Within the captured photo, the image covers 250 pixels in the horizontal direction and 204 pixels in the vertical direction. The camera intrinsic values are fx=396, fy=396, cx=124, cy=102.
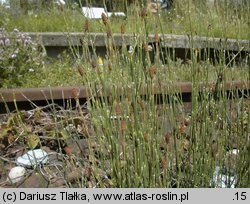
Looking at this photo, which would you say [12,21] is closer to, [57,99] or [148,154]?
[57,99]

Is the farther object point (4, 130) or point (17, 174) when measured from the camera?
point (4, 130)

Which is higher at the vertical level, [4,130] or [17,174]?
[4,130]

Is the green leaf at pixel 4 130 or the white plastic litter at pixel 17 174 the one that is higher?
the green leaf at pixel 4 130

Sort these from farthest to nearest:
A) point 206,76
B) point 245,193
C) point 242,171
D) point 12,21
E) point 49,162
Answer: point 12,21
point 49,162
point 206,76
point 242,171
point 245,193

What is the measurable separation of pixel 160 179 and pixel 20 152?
4.10 ft

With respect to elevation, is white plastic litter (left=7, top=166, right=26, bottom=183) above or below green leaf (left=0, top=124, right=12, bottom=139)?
below

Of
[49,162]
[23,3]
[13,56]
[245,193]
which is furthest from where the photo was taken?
[23,3]

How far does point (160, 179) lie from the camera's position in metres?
1.92

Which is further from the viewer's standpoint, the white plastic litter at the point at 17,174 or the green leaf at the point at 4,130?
the green leaf at the point at 4,130

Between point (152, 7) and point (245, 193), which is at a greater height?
point (152, 7)

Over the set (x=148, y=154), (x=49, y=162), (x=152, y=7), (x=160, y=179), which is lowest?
(x=49, y=162)

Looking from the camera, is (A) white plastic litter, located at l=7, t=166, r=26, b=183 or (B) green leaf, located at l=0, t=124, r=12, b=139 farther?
(B) green leaf, located at l=0, t=124, r=12, b=139

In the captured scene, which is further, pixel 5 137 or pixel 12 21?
pixel 12 21

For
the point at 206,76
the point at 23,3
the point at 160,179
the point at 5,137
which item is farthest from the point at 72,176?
the point at 23,3
